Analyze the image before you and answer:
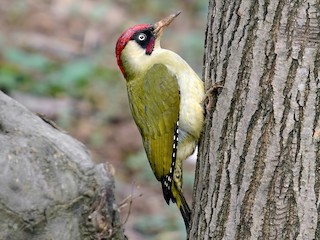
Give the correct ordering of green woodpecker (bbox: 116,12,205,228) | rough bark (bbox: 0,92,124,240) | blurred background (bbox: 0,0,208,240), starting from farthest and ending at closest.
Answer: blurred background (bbox: 0,0,208,240) < green woodpecker (bbox: 116,12,205,228) < rough bark (bbox: 0,92,124,240)

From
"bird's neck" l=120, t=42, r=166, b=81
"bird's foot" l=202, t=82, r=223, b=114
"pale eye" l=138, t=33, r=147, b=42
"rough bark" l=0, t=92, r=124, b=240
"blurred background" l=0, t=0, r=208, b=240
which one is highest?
"blurred background" l=0, t=0, r=208, b=240

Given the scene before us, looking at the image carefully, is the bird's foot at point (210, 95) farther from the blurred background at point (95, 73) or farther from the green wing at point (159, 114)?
the blurred background at point (95, 73)

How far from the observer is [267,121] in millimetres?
3373

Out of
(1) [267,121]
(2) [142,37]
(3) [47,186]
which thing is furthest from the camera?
(2) [142,37]

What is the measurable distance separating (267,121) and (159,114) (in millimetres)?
1007

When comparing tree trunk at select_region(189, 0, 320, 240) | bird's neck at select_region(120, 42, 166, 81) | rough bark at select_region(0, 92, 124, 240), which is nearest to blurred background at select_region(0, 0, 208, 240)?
bird's neck at select_region(120, 42, 166, 81)

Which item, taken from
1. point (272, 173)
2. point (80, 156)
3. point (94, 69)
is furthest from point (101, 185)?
point (94, 69)

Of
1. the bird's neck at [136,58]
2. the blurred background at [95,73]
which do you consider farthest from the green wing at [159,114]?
the blurred background at [95,73]

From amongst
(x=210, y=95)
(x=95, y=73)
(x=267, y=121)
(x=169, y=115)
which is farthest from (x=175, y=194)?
(x=95, y=73)

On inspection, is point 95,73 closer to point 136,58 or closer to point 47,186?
point 136,58

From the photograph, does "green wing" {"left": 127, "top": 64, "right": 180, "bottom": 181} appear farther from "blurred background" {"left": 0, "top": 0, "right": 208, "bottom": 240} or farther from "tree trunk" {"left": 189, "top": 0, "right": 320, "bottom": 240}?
"blurred background" {"left": 0, "top": 0, "right": 208, "bottom": 240}

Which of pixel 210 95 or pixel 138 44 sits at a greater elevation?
pixel 138 44

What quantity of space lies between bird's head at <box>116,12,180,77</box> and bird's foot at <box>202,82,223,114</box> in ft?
2.37

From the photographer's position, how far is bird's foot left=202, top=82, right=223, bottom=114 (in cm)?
361
